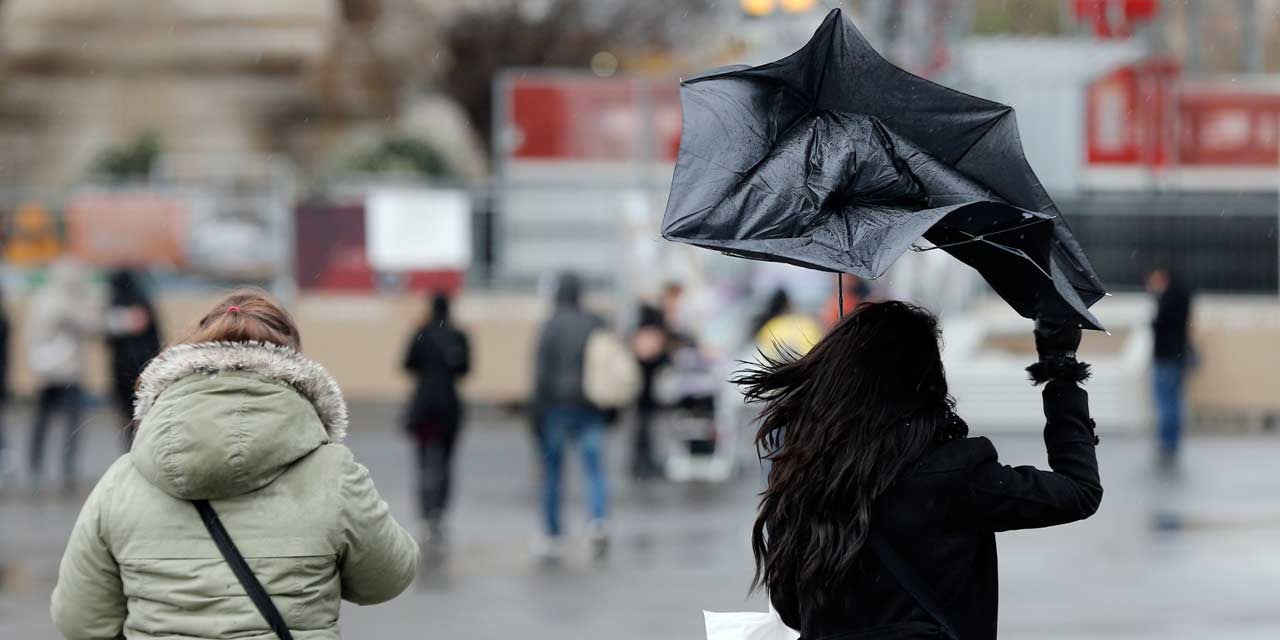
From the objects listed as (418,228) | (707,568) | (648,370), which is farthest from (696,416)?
(418,228)

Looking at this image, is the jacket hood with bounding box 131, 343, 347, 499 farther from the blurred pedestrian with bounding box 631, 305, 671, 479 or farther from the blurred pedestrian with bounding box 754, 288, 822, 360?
the blurred pedestrian with bounding box 631, 305, 671, 479

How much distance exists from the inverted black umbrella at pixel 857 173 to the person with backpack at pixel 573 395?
688 cm

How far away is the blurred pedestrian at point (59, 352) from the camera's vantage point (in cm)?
1316

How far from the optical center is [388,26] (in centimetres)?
2862

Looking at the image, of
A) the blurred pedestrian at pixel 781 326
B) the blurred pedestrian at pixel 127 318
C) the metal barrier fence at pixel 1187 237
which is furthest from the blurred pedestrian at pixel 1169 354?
the blurred pedestrian at pixel 127 318

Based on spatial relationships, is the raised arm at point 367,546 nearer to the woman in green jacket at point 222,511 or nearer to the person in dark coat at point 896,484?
the woman in green jacket at point 222,511

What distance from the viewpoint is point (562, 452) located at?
1027cm

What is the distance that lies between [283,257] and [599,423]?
9.04 meters

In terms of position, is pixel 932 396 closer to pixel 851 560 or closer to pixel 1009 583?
pixel 851 560

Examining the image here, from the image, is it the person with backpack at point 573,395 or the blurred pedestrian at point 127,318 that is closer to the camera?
the person with backpack at point 573,395

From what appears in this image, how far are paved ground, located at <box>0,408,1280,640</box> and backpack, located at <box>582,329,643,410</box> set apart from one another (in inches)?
39.6

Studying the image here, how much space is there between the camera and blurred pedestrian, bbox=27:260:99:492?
43.2ft

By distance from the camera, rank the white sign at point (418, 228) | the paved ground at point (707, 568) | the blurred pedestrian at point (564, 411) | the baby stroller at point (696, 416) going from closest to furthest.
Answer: the paved ground at point (707, 568)
the blurred pedestrian at point (564, 411)
the baby stroller at point (696, 416)
the white sign at point (418, 228)

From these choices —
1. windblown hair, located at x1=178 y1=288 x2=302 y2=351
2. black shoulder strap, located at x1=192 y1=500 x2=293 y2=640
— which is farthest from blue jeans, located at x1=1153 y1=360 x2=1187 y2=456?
black shoulder strap, located at x1=192 y1=500 x2=293 y2=640
